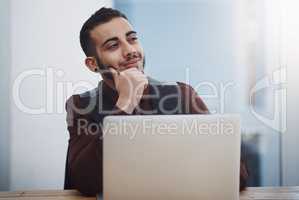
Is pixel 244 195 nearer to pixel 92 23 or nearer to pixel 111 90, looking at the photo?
pixel 111 90

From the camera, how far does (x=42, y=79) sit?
237 cm

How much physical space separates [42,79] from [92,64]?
326 mm

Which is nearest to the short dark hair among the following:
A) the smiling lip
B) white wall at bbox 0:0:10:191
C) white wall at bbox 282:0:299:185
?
the smiling lip

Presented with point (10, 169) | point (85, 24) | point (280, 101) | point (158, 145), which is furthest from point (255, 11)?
point (10, 169)

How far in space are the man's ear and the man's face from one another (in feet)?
0.14

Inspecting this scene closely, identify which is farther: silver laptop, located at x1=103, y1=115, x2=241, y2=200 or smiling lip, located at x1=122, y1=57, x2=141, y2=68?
smiling lip, located at x1=122, y1=57, x2=141, y2=68

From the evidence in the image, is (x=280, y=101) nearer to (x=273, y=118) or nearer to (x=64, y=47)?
(x=273, y=118)

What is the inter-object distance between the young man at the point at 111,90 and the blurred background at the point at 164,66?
0.05 m

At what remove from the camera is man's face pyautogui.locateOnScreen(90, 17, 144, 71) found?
2.36m

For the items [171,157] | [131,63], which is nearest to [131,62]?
[131,63]

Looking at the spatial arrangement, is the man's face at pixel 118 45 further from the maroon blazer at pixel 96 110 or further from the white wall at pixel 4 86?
the white wall at pixel 4 86

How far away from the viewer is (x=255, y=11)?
246 cm

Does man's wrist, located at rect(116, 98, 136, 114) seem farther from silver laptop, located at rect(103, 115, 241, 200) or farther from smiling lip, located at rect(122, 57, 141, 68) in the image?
silver laptop, located at rect(103, 115, 241, 200)

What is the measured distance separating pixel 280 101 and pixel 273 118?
4.8 inches
